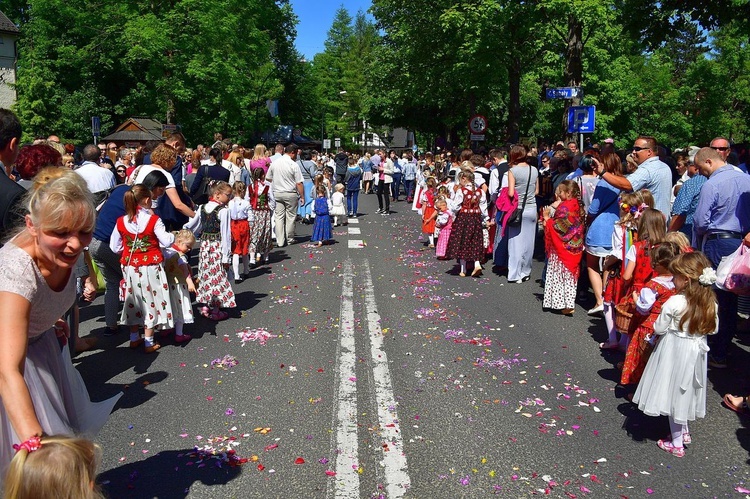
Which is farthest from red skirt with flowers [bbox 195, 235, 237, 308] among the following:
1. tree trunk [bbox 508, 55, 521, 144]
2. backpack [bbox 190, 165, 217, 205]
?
tree trunk [bbox 508, 55, 521, 144]

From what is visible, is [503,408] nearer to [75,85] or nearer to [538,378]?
[538,378]

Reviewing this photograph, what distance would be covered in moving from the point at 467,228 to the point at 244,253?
3.55 meters

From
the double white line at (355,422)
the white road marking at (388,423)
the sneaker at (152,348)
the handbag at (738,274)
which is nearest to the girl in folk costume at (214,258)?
the sneaker at (152,348)

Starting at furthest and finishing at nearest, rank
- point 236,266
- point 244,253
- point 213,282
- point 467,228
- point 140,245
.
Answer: point 467,228
point 244,253
point 236,266
point 213,282
point 140,245

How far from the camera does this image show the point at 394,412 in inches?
218

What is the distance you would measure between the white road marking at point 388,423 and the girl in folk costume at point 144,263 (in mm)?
2143

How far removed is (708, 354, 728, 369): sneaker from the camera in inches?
271

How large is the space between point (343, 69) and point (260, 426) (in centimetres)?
9005

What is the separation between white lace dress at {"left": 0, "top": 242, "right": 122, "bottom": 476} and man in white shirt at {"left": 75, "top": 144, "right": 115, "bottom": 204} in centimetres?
556

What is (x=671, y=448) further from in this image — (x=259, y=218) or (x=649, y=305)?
(x=259, y=218)

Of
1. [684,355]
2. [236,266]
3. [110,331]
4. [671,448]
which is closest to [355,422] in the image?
[671,448]

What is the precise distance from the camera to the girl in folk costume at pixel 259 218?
12.6 m

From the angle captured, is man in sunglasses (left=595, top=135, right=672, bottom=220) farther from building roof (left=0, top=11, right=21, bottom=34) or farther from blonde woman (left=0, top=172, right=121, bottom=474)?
building roof (left=0, top=11, right=21, bottom=34)

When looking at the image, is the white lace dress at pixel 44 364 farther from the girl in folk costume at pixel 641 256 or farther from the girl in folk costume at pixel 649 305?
the girl in folk costume at pixel 641 256
